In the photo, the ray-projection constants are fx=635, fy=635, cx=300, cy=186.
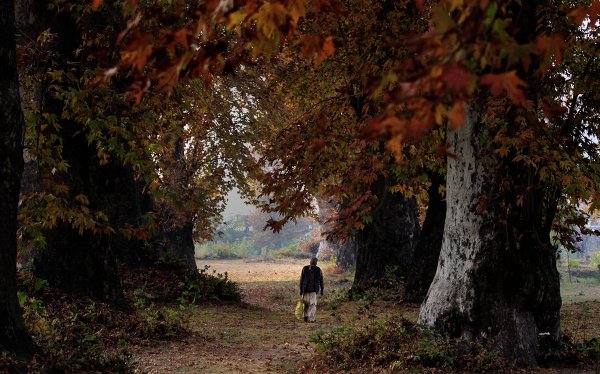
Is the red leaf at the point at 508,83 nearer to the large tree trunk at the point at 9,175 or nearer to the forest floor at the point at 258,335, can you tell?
the large tree trunk at the point at 9,175

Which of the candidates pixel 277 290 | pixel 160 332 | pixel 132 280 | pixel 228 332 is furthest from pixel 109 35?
pixel 277 290

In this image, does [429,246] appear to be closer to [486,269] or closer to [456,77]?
[486,269]

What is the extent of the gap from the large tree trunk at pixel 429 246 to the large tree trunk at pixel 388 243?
1.97m

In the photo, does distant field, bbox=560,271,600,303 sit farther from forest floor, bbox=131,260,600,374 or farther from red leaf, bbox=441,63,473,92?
red leaf, bbox=441,63,473,92

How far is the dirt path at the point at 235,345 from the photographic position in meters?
9.79

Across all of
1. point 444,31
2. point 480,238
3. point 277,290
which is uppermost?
point 444,31

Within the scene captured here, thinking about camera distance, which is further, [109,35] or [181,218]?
[181,218]

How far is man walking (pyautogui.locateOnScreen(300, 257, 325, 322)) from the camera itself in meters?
16.0

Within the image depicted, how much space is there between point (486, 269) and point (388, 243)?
37.9 ft

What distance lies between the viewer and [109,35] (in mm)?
11383

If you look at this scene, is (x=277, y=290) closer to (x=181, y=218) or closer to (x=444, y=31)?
(x=181, y=218)

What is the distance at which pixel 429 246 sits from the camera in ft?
57.1

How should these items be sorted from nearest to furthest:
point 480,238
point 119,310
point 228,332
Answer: point 480,238, point 119,310, point 228,332

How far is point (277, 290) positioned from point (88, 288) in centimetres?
1742
